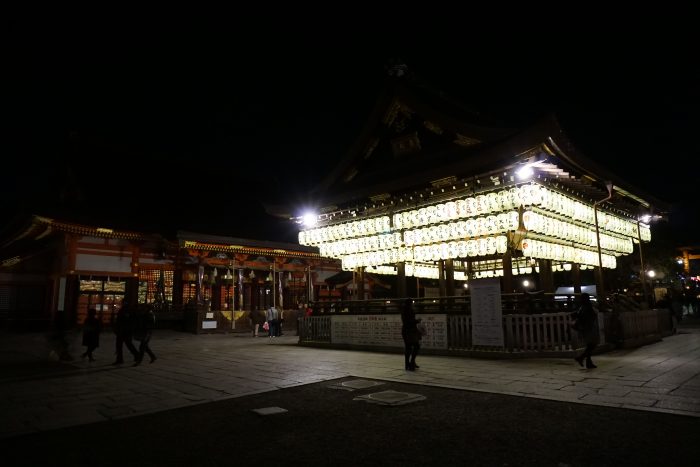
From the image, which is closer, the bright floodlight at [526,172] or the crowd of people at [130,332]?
the crowd of people at [130,332]

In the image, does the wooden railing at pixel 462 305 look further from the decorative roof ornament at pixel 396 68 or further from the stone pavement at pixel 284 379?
the decorative roof ornament at pixel 396 68

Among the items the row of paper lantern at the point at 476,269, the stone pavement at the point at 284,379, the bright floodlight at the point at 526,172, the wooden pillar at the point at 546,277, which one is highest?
the bright floodlight at the point at 526,172

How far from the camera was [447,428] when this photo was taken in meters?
5.32

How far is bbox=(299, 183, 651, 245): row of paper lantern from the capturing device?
13602mm

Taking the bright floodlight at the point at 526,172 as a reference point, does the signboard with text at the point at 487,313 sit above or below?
below

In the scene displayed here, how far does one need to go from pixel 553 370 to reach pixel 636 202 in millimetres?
13336

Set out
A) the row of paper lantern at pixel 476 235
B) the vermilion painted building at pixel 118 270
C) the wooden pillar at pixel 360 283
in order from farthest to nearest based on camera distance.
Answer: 1. the vermilion painted building at pixel 118 270
2. the wooden pillar at pixel 360 283
3. the row of paper lantern at pixel 476 235

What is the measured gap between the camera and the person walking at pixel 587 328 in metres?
9.71

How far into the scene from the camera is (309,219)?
2042 centimetres

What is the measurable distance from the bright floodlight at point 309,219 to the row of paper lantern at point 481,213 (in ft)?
1.15

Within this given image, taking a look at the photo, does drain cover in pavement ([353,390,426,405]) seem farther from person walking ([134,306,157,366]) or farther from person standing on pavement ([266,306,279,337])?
person standing on pavement ([266,306,279,337])

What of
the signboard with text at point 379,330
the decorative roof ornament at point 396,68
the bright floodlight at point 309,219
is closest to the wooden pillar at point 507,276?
the signboard with text at point 379,330

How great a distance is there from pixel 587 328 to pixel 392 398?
5.70m

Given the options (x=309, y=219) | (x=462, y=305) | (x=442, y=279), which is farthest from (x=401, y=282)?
(x=309, y=219)
